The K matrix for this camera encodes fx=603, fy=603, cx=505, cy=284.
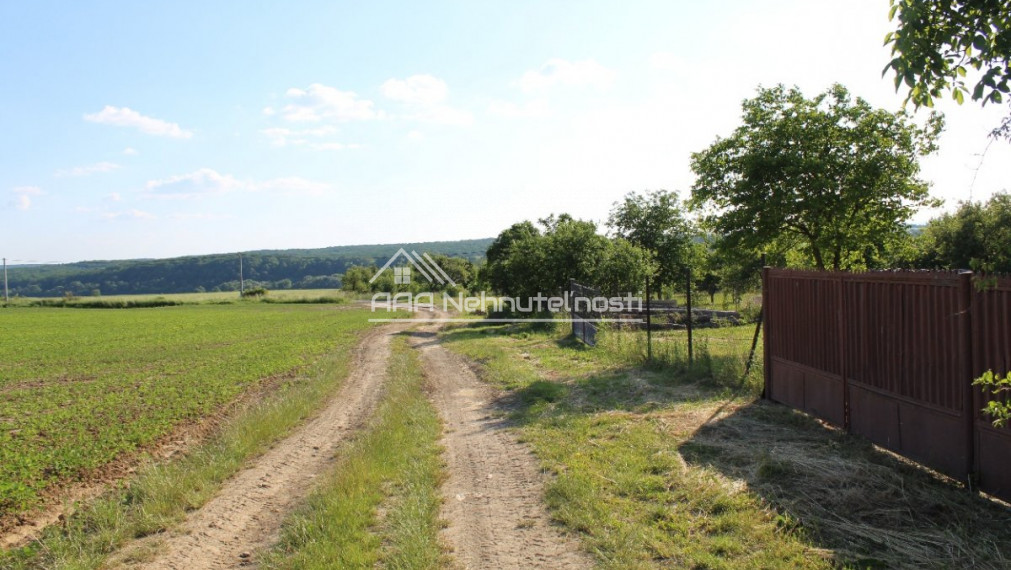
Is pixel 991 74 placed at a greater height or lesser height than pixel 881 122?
lesser

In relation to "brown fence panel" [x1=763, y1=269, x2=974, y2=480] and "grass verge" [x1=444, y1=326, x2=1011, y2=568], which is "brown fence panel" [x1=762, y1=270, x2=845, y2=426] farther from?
"grass verge" [x1=444, y1=326, x2=1011, y2=568]

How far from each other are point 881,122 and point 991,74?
1128cm

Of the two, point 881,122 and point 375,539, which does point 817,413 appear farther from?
point 881,122

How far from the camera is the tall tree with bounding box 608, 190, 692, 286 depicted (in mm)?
40094

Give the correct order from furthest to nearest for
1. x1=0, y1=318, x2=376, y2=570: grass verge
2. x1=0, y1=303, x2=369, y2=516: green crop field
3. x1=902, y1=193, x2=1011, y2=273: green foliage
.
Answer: x1=902, y1=193, x2=1011, y2=273: green foliage, x1=0, y1=303, x2=369, y2=516: green crop field, x1=0, y1=318, x2=376, y2=570: grass verge

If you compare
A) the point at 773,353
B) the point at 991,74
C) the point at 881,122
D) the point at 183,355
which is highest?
the point at 881,122

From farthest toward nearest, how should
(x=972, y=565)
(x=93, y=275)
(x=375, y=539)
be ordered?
(x=93, y=275)
(x=375, y=539)
(x=972, y=565)

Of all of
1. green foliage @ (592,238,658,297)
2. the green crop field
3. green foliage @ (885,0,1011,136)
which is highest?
green foliage @ (885,0,1011,136)

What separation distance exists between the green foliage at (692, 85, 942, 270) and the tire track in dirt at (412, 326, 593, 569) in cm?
767

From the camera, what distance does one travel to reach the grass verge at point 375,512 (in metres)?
4.82

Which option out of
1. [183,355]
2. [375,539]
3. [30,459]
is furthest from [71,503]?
[183,355]

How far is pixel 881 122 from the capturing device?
13.0 meters

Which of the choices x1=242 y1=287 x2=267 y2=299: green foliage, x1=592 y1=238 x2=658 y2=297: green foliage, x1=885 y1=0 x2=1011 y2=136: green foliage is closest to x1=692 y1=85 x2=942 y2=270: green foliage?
x1=885 y1=0 x2=1011 y2=136: green foliage

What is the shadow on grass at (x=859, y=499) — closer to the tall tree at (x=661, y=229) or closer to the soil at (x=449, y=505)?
the soil at (x=449, y=505)
